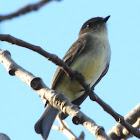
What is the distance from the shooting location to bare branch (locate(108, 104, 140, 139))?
166 inches

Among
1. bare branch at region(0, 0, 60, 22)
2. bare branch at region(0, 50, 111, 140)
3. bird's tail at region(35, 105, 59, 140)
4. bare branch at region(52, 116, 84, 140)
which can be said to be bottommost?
bird's tail at region(35, 105, 59, 140)

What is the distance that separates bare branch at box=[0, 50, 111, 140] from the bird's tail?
103 cm

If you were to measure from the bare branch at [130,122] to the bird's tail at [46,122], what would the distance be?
0.90m

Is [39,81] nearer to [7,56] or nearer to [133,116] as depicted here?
[7,56]

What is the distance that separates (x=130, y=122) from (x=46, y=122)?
1.26 m

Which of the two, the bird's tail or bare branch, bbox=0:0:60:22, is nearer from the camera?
bare branch, bbox=0:0:60:22

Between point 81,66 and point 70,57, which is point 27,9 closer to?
point 81,66

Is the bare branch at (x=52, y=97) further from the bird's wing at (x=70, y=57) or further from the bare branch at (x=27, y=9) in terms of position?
the bird's wing at (x=70, y=57)

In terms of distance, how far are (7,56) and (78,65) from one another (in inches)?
66.0

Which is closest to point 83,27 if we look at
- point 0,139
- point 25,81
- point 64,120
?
point 64,120

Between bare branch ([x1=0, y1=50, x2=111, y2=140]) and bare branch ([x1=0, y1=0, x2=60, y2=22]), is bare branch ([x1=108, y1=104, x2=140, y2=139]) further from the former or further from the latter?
bare branch ([x1=0, y1=0, x2=60, y2=22])

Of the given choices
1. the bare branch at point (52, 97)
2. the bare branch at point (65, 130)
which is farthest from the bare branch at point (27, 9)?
the bare branch at point (65, 130)

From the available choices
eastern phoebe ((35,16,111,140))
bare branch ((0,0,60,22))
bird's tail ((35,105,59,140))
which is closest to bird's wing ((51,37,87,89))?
eastern phoebe ((35,16,111,140))

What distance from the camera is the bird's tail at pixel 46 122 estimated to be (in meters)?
4.37
